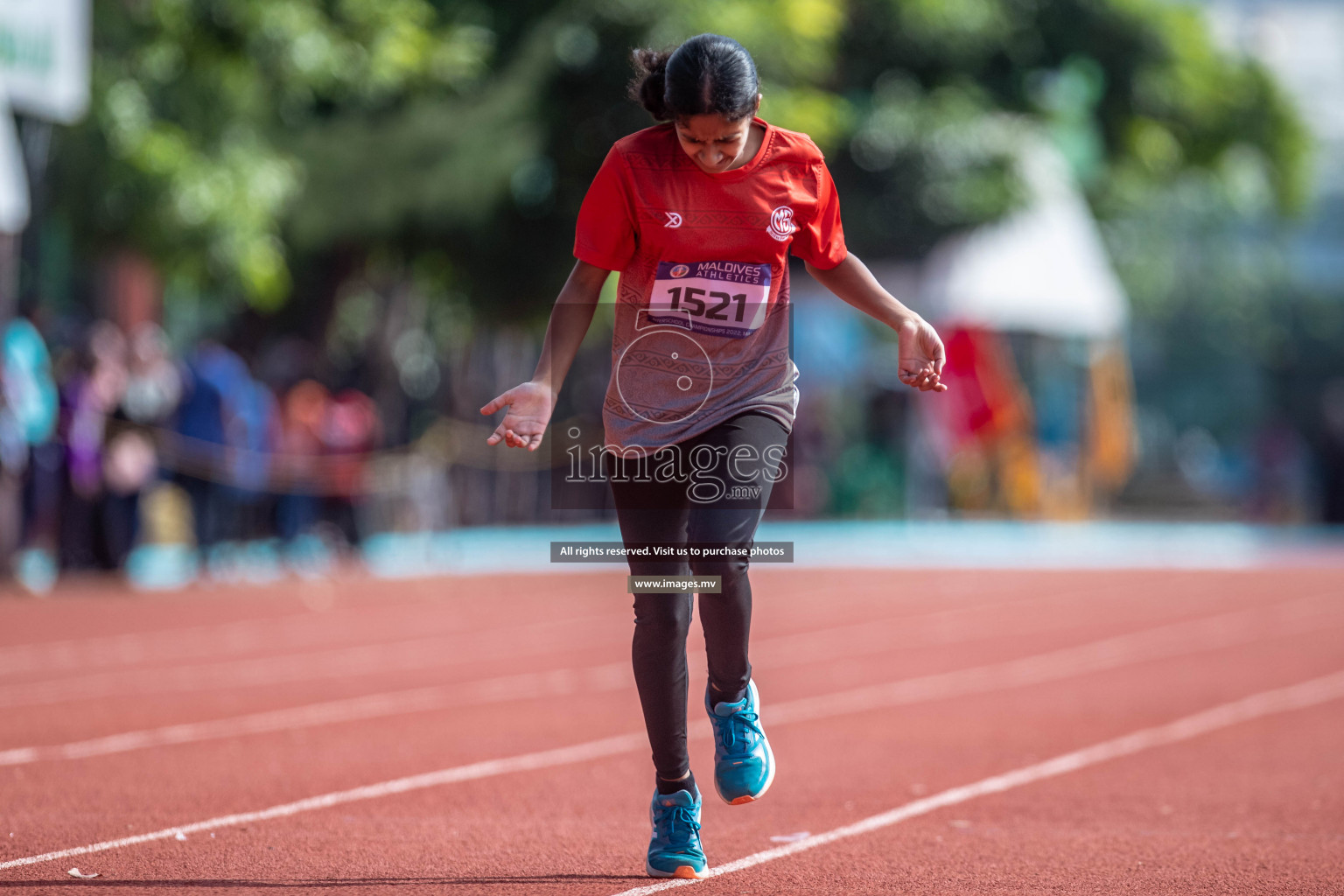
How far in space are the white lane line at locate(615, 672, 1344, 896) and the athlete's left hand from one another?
4.30 ft

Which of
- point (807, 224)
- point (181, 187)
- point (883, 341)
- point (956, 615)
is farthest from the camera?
point (883, 341)

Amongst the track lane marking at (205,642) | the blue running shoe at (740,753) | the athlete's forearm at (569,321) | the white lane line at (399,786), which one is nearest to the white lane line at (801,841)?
the white lane line at (399,786)

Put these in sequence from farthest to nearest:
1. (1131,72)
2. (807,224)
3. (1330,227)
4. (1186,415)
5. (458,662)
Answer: (1330,227) → (1186,415) → (1131,72) → (458,662) → (807,224)

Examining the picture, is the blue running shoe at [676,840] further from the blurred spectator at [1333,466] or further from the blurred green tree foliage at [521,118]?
the blurred spectator at [1333,466]

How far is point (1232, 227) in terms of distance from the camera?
6788 centimetres

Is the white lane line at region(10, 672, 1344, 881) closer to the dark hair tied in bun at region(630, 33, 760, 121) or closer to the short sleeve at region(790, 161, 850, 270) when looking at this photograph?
the short sleeve at region(790, 161, 850, 270)

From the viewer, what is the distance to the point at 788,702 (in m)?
8.99

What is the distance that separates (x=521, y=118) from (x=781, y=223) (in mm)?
15580

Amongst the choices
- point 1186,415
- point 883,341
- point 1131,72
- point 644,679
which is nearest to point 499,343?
point 1131,72

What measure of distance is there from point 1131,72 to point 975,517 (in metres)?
7.03

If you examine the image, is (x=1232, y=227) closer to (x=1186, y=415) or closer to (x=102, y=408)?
(x=1186, y=415)

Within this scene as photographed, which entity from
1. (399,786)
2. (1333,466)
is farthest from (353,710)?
(1333,466)

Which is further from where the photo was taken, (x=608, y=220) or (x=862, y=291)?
(x=862, y=291)

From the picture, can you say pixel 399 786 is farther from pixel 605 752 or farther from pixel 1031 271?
pixel 1031 271
